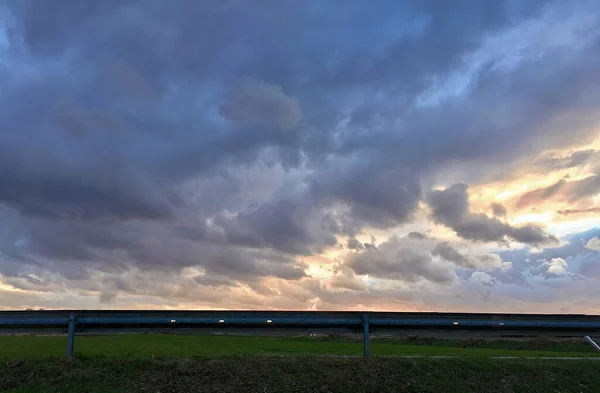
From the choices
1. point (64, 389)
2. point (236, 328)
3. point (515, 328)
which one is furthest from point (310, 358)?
point (515, 328)

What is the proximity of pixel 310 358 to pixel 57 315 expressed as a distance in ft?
19.5

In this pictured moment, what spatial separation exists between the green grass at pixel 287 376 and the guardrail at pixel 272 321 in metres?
1.03

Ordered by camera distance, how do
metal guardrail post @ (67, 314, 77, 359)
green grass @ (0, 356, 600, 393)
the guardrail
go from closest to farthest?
green grass @ (0, 356, 600, 393) < metal guardrail post @ (67, 314, 77, 359) < the guardrail

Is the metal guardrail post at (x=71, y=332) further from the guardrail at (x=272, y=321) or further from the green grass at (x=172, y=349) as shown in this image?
the green grass at (x=172, y=349)

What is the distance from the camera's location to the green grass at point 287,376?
9.91 metres

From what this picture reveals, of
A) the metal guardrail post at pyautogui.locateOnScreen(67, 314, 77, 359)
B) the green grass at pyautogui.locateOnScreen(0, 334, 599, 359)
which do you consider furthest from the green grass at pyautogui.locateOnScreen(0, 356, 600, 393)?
the green grass at pyautogui.locateOnScreen(0, 334, 599, 359)

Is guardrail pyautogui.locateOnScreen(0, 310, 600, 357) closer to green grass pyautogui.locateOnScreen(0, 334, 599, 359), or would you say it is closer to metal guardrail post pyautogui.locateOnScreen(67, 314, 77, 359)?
metal guardrail post pyautogui.locateOnScreen(67, 314, 77, 359)

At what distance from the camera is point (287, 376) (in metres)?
10.3

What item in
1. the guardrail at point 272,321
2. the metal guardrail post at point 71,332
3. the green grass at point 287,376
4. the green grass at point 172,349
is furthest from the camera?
the green grass at point 172,349

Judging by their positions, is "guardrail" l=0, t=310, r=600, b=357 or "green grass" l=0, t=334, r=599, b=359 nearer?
"guardrail" l=0, t=310, r=600, b=357

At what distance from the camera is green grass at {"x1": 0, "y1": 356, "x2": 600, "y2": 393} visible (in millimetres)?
9906

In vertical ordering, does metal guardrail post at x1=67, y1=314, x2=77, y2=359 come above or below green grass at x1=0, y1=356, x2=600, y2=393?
above

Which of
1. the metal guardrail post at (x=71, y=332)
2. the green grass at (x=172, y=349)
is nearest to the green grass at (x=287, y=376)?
the metal guardrail post at (x=71, y=332)

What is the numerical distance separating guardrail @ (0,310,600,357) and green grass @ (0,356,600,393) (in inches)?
40.4
